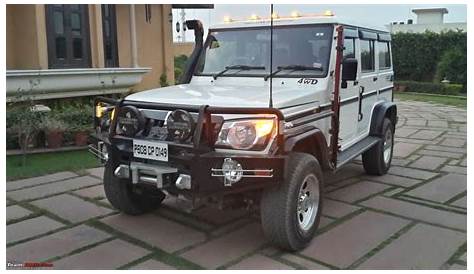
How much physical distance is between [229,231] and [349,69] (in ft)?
6.62

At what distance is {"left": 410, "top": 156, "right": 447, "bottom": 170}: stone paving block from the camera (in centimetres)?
701

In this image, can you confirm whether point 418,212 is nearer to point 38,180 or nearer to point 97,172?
point 97,172

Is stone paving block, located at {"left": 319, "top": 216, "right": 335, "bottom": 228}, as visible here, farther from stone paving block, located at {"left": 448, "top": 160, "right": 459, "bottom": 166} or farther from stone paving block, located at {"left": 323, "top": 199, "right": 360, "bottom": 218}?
stone paving block, located at {"left": 448, "top": 160, "right": 459, "bottom": 166}

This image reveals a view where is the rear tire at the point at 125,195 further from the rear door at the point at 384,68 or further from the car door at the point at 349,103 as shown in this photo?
the rear door at the point at 384,68

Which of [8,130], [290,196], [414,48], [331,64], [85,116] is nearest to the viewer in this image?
[290,196]

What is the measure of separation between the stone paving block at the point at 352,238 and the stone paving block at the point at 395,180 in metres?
1.41

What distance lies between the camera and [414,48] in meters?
22.9

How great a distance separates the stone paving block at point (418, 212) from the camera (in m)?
4.61

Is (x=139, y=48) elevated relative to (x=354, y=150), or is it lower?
elevated

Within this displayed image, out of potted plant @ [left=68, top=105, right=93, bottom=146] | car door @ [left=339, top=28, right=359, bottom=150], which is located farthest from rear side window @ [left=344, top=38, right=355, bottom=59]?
potted plant @ [left=68, top=105, right=93, bottom=146]

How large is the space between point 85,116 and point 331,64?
192 inches

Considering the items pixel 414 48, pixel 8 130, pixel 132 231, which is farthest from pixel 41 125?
pixel 414 48

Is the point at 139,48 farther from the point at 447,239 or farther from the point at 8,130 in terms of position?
the point at 447,239

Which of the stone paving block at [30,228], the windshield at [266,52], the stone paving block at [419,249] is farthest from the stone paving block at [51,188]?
the stone paving block at [419,249]
